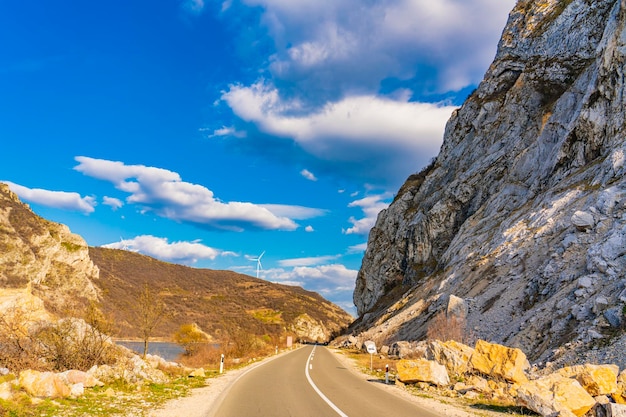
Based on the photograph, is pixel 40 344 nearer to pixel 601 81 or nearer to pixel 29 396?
pixel 29 396

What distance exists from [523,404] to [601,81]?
32.4 m

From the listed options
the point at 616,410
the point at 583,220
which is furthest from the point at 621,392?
the point at 583,220

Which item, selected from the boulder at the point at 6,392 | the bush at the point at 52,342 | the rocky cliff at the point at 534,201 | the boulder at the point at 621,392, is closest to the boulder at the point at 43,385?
the boulder at the point at 6,392

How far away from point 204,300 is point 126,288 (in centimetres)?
3325

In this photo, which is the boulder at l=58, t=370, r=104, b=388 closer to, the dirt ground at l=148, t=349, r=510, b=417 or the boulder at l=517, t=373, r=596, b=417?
the dirt ground at l=148, t=349, r=510, b=417

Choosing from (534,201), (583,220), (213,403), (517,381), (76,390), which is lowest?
(213,403)

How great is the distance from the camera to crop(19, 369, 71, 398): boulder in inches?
424

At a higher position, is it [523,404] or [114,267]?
[114,267]

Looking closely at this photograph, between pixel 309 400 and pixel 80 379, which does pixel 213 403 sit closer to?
pixel 309 400

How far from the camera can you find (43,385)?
36.2ft

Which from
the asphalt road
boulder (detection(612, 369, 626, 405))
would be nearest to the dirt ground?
the asphalt road

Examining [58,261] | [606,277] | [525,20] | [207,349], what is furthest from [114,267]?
[606,277]

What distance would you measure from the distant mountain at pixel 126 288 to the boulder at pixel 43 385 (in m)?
5.16

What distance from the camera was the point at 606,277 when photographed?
2052 cm
